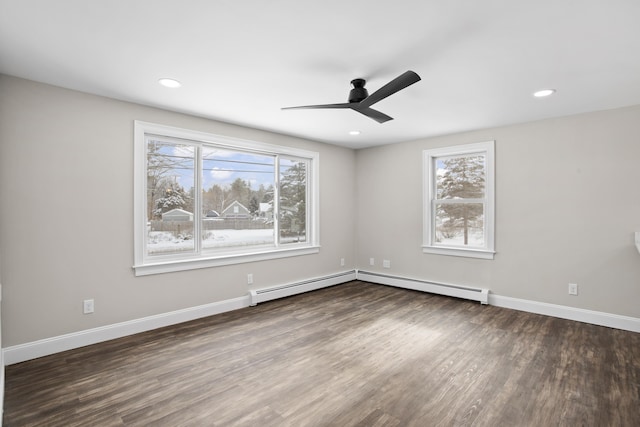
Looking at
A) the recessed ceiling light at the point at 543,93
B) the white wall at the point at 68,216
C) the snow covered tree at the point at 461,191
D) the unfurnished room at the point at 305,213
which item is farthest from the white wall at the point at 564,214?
the white wall at the point at 68,216

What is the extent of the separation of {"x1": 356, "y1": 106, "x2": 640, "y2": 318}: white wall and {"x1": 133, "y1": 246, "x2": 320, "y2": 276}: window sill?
2.12 m

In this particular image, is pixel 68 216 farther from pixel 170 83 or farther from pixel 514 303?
pixel 514 303

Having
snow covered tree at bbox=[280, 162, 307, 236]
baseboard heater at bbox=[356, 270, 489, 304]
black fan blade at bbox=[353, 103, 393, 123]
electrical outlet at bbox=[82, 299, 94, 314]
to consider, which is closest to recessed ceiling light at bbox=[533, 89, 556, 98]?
black fan blade at bbox=[353, 103, 393, 123]

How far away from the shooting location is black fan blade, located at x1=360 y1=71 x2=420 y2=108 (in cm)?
222

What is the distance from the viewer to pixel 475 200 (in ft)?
15.2

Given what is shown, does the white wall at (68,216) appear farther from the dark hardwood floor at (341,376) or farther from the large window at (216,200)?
the dark hardwood floor at (341,376)

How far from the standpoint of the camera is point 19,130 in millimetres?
2734

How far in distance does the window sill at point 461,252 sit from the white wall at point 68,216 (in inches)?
134

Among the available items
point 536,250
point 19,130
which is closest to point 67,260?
point 19,130

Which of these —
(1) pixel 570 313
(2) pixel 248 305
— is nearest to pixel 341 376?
(2) pixel 248 305

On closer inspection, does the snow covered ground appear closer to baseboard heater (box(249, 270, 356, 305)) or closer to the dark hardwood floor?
baseboard heater (box(249, 270, 356, 305))

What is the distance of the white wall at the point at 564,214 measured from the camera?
352 centimetres

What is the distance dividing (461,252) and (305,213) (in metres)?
2.44

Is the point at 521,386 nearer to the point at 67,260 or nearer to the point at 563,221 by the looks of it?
the point at 563,221
